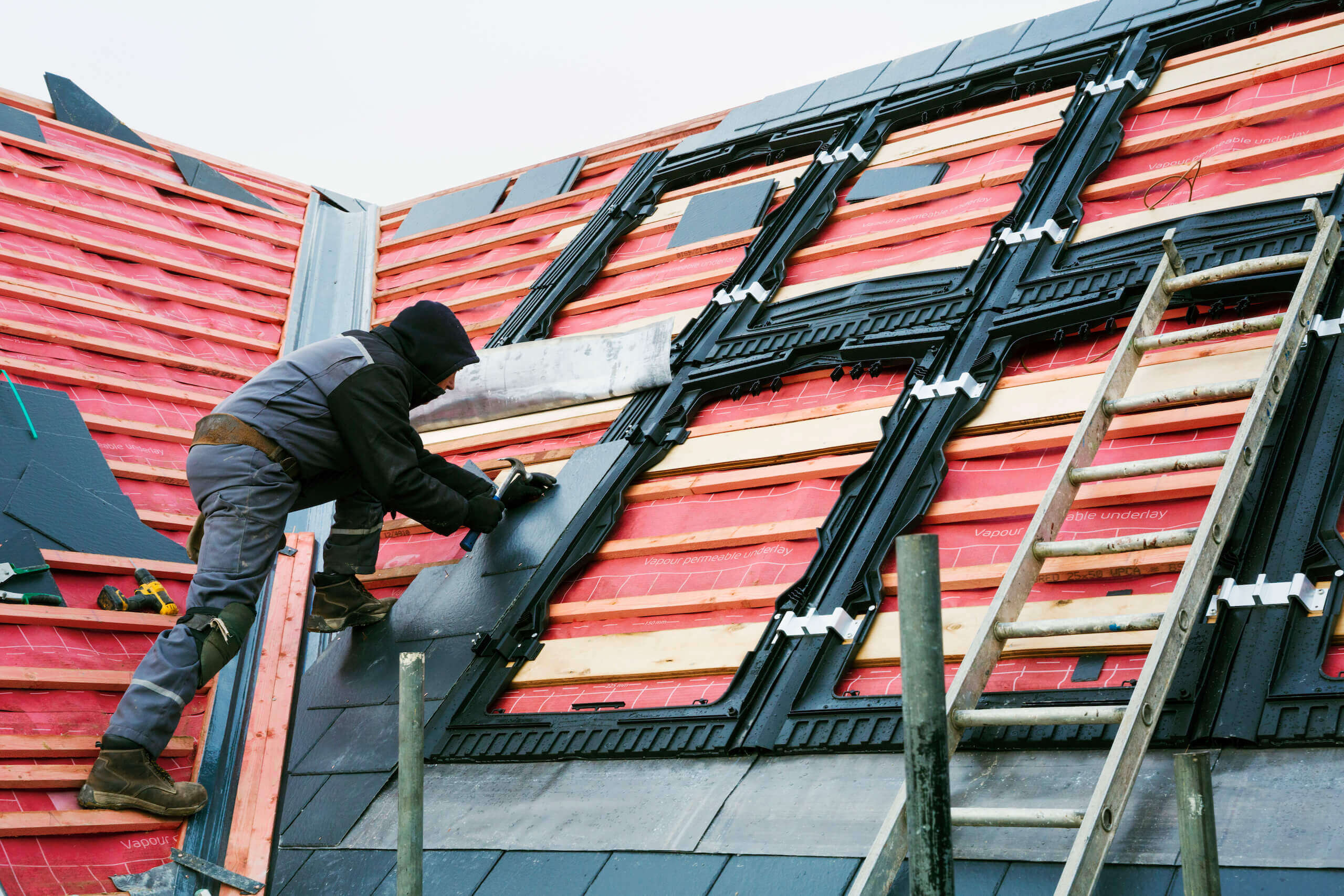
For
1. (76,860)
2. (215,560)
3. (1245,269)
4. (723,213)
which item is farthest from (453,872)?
(723,213)

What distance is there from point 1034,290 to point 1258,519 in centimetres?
157

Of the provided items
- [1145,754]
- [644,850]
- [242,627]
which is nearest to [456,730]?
[242,627]

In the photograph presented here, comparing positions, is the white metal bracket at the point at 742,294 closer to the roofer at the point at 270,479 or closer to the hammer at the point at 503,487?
the hammer at the point at 503,487

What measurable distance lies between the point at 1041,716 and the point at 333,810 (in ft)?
8.20

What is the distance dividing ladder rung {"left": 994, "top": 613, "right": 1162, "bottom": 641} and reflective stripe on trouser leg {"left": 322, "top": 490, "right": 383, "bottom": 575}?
2791mm

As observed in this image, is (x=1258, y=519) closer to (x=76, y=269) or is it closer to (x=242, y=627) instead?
(x=242, y=627)

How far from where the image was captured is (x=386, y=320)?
7.91 metres

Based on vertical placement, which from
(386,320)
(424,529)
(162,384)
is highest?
(386,320)

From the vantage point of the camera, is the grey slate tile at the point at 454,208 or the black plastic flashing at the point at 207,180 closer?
the black plastic flashing at the point at 207,180

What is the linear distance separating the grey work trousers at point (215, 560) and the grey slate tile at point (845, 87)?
4124 millimetres

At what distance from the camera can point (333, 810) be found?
4.20 meters

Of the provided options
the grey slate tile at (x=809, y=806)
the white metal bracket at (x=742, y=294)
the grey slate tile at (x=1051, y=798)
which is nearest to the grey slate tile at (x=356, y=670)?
the grey slate tile at (x=809, y=806)

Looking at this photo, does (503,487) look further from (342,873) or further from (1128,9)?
(1128,9)

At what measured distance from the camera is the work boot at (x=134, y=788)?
147 inches
